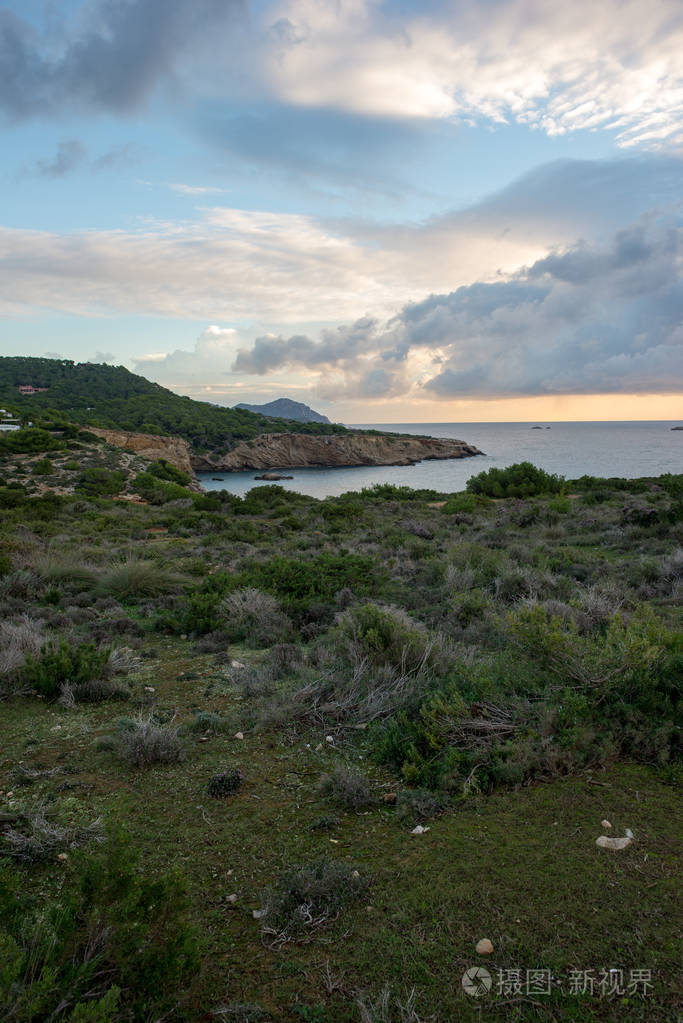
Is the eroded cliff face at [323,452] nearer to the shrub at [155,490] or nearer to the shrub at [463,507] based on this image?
the shrub at [155,490]

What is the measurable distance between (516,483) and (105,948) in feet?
92.2

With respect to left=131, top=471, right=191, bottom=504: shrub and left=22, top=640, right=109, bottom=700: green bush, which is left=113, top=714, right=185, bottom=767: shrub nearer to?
left=22, top=640, right=109, bottom=700: green bush

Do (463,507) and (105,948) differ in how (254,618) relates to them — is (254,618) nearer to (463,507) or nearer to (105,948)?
(105,948)

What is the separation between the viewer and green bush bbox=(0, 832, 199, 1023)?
1723 mm

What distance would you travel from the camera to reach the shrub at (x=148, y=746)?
13.4ft

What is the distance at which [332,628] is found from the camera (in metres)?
7.04

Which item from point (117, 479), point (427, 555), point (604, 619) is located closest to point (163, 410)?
point (117, 479)

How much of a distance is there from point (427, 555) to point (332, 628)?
15.4ft

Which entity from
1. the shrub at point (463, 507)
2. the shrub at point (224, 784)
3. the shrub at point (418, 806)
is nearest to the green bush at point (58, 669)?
the shrub at point (224, 784)

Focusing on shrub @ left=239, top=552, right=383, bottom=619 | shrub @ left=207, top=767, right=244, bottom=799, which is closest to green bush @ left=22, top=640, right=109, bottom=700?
shrub @ left=207, top=767, right=244, bottom=799

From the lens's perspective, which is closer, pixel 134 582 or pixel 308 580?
pixel 308 580

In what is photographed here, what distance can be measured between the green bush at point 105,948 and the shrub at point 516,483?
26.3m

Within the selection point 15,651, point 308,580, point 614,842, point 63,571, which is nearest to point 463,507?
point 308,580

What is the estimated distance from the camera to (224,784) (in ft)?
12.2
